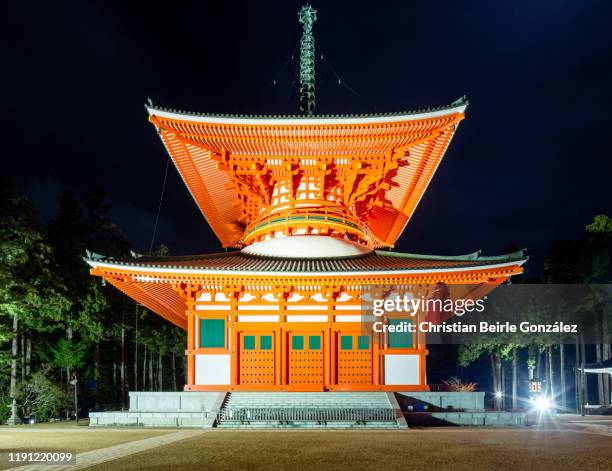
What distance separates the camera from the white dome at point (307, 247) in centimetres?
2516

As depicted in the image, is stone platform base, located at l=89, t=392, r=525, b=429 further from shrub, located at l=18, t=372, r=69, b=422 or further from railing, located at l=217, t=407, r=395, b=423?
shrub, located at l=18, t=372, r=69, b=422

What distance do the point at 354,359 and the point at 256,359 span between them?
13.7 ft

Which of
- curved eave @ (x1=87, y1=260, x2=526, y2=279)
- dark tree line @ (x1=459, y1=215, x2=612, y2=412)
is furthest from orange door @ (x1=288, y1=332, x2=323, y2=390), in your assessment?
dark tree line @ (x1=459, y1=215, x2=612, y2=412)

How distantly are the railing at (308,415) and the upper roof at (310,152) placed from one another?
10020 millimetres

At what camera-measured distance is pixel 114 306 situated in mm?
42719

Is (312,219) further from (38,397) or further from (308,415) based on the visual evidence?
(38,397)

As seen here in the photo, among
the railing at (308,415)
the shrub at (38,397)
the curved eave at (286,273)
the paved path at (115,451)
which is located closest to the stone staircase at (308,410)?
the railing at (308,415)

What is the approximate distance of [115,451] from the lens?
44.1 ft

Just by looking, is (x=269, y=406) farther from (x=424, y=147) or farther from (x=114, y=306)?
(x=114, y=306)

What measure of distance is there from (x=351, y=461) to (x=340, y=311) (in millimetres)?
12245

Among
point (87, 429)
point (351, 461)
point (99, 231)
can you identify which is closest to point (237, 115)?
point (87, 429)

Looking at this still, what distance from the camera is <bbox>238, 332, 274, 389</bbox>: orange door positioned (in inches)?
923

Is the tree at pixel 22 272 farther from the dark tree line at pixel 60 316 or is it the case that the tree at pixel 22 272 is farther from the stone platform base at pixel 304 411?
the stone platform base at pixel 304 411

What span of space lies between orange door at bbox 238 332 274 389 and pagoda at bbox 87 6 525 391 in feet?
0.14
